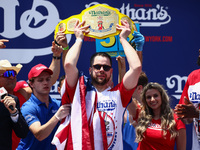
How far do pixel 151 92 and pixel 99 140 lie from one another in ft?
3.43

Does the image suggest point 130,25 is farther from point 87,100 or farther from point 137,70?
point 87,100

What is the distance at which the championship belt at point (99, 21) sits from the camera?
297 cm

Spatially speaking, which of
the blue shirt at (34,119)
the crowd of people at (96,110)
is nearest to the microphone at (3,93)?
the crowd of people at (96,110)

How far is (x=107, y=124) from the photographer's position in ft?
9.00

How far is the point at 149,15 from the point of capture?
4703 millimetres

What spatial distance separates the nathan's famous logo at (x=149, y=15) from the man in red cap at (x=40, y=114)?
1.61 meters

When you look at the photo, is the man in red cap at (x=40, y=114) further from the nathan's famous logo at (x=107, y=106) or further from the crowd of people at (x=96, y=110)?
the nathan's famous logo at (x=107, y=106)

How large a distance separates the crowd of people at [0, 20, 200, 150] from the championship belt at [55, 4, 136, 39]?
57mm

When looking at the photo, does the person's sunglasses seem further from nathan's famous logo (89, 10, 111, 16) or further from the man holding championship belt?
nathan's famous logo (89, 10, 111, 16)

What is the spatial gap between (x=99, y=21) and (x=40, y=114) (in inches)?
41.1

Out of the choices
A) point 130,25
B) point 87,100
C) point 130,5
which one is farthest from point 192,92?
point 130,5

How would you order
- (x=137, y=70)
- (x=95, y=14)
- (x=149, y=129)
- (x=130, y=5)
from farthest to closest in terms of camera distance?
1. (x=130, y=5)
2. (x=149, y=129)
3. (x=95, y=14)
4. (x=137, y=70)

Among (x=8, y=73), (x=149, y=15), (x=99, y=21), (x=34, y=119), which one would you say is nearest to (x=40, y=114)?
(x=34, y=119)

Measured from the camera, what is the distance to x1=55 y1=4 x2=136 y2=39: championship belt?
9.75ft
